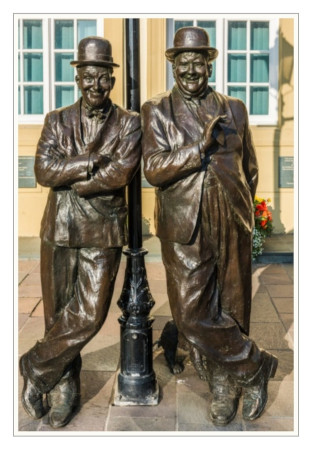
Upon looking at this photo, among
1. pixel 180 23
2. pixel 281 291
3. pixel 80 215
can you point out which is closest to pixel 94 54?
pixel 80 215

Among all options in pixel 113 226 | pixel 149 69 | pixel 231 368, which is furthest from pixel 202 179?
pixel 149 69

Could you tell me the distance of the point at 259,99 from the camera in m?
10.3

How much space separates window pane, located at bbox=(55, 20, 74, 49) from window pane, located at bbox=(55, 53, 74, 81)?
13 centimetres

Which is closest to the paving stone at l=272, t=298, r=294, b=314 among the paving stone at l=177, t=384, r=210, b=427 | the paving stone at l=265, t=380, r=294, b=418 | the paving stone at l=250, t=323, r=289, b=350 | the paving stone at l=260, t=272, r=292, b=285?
the paving stone at l=250, t=323, r=289, b=350

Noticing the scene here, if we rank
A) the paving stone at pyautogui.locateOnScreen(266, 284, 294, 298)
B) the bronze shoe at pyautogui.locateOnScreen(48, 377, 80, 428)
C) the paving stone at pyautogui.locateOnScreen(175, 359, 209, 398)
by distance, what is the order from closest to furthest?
the bronze shoe at pyautogui.locateOnScreen(48, 377, 80, 428) → the paving stone at pyautogui.locateOnScreen(175, 359, 209, 398) → the paving stone at pyautogui.locateOnScreen(266, 284, 294, 298)

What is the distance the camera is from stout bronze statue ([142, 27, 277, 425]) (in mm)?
4059

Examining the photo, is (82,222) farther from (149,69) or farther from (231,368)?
(149,69)

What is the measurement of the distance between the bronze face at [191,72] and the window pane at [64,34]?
624 cm

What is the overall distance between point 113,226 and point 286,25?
6773 millimetres

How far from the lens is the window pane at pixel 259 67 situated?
10.2 metres

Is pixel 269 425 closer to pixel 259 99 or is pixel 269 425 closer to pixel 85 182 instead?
pixel 85 182

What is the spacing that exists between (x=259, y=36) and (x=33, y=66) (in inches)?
135

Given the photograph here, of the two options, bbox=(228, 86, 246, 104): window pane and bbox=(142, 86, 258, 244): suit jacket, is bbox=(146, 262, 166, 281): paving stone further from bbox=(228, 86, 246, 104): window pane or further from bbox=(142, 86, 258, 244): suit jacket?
bbox=(142, 86, 258, 244): suit jacket

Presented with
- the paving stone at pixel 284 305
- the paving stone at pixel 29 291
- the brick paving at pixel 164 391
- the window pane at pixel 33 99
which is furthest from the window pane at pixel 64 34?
the paving stone at pixel 284 305
